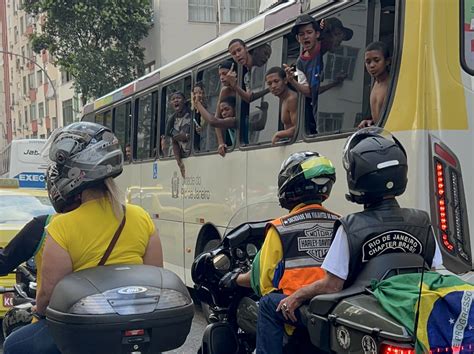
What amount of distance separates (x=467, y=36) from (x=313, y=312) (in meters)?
2.61

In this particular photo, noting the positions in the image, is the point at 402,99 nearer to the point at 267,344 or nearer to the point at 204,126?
the point at 267,344

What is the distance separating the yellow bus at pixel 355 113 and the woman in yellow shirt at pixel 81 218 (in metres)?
1.32

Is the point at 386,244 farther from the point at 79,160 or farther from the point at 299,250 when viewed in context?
the point at 79,160

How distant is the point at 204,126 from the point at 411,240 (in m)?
5.37

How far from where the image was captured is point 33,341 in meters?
2.73

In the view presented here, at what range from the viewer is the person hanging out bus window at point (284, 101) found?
581cm

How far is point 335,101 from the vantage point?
17.1 feet

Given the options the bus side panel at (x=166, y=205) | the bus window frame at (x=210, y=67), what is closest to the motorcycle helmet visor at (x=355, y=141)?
the bus window frame at (x=210, y=67)

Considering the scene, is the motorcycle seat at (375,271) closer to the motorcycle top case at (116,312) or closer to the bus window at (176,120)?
the motorcycle top case at (116,312)

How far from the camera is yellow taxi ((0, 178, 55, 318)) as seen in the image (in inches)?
263

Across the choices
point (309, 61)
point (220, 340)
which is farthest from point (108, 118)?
point (220, 340)

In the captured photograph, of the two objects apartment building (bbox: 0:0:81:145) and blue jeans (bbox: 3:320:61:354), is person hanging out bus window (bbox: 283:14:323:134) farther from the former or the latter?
apartment building (bbox: 0:0:81:145)

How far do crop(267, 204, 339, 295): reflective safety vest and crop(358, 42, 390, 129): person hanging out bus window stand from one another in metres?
1.75

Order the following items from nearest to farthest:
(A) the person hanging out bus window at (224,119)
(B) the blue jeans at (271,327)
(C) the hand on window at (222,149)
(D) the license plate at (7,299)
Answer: (B) the blue jeans at (271,327) < (D) the license plate at (7,299) < (A) the person hanging out bus window at (224,119) < (C) the hand on window at (222,149)
